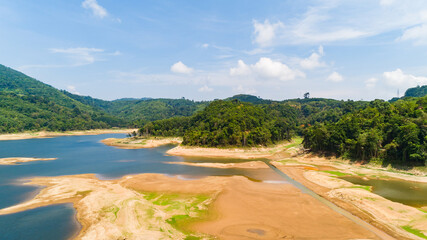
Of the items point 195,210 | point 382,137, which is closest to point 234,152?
point 382,137

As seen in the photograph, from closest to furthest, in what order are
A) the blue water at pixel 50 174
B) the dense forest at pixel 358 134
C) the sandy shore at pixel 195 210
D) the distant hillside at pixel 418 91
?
the sandy shore at pixel 195 210 < the blue water at pixel 50 174 < the dense forest at pixel 358 134 < the distant hillside at pixel 418 91

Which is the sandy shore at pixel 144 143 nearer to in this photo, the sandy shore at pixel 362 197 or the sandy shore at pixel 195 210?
the sandy shore at pixel 195 210

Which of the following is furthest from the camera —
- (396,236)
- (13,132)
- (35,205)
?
(13,132)

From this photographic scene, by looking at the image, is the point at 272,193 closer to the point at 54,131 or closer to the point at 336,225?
the point at 336,225

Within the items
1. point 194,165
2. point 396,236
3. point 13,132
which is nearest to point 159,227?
point 396,236

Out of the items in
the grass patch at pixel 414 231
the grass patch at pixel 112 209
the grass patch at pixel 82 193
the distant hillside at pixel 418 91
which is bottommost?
the grass patch at pixel 82 193

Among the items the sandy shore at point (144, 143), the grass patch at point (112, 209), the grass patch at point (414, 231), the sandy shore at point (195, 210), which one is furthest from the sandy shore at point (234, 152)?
the grass patch at point (414, 231)

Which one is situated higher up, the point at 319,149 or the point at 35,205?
the point at 319,149

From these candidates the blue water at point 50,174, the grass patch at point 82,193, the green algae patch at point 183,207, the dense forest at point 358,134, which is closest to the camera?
the green algae patch at point 183,207
